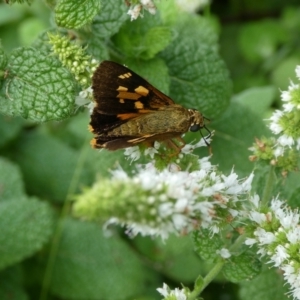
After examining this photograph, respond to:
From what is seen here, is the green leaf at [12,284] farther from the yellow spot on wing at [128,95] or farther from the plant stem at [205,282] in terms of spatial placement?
the yellow spot on wing at [128,95]

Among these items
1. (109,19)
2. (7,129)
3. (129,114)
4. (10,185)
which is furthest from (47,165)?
(129,114)

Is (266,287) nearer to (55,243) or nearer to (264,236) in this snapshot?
(264,236)

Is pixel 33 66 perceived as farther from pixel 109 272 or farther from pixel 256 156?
pixel 109 272

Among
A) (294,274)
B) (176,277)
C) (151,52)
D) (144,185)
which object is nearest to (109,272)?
(176,277)

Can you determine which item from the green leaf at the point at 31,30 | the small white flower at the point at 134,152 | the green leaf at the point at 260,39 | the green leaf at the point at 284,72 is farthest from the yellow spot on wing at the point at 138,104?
the green leaf at the point at 260,39

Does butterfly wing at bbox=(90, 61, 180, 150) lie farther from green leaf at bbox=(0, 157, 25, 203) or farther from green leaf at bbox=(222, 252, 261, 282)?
green leaf at bbox=(0, 157, 25, 203)
